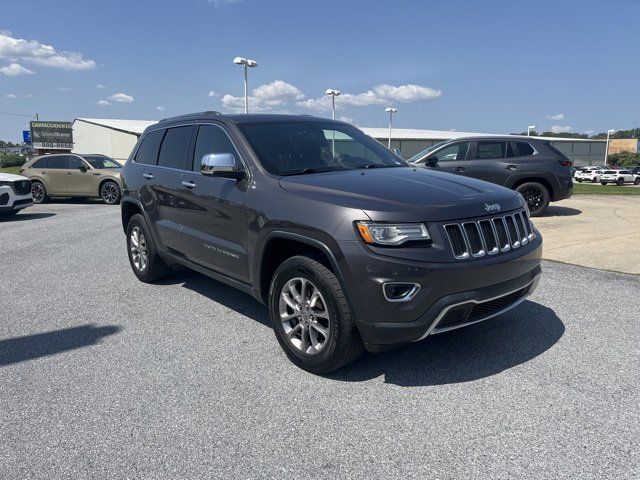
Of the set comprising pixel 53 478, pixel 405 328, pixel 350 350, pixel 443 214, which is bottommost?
pixel 53 478

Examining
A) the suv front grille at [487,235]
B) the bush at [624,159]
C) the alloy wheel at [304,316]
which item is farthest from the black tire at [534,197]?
the bush at [624,159]

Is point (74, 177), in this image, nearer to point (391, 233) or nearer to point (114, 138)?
point (391, 233)

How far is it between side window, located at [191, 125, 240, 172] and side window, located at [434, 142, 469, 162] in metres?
7.46

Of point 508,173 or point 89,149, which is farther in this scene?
point 89,149

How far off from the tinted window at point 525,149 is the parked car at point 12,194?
38.6 feet

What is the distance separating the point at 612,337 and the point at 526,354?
0.89m

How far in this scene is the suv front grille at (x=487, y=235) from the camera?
3.15 meters

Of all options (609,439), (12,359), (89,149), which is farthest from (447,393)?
(89,149)

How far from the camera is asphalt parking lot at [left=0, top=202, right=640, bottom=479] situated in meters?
2.57

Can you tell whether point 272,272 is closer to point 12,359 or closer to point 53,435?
point 53,435

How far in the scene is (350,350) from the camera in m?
3.31

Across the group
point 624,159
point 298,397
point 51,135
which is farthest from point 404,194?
point 624,159

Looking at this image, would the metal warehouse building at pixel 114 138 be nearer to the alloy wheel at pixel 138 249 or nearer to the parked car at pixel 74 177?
the parked car at pixel 74 177

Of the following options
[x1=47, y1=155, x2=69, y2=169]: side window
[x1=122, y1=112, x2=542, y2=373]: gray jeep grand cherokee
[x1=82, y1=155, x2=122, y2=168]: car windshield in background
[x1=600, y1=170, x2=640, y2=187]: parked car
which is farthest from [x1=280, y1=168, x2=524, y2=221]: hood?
[x1=600, y1=170, x2=640, y2=187]: parked car
